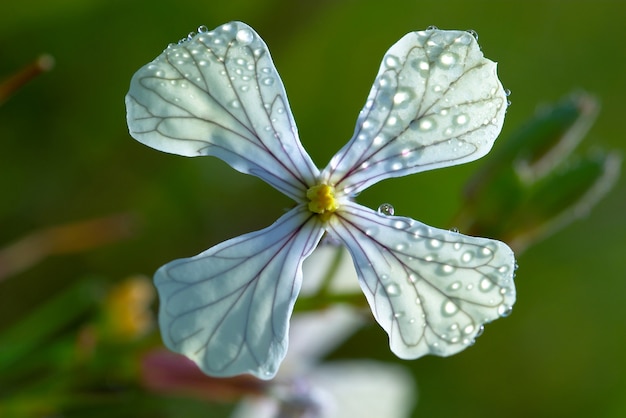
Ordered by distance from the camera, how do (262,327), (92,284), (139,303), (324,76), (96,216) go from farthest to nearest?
(324,76), (96,216), (139,303), (92,284), (262,327)

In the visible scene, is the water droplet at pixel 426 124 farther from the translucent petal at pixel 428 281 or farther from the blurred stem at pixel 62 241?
the blurred stem at pixel 62 241

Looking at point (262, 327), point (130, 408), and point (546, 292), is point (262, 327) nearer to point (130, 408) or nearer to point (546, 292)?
point (130, 408)

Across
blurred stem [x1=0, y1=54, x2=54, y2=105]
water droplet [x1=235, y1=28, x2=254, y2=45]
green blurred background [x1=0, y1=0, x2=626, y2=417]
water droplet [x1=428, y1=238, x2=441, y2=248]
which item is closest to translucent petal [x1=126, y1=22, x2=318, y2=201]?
water droplet [x1=235, y1=28, x2=254, y2=45]

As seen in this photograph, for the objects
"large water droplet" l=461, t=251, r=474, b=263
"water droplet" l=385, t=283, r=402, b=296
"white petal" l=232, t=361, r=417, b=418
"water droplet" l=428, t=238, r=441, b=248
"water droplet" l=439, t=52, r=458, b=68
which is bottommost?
"white petal" l=232, t=361, r=417, b=418

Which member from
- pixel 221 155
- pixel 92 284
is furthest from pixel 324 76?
pixel 221 155

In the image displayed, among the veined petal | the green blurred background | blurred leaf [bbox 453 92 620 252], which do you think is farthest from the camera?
the green blurred background

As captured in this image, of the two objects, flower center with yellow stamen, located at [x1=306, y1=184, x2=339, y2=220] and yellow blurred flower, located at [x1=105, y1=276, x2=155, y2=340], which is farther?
yellow blurred flower, located at [x1=105, y1=276, x2=155, y2=340]

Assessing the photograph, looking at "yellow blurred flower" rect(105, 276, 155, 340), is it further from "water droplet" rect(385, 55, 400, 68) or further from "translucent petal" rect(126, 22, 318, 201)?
"water droplet" rect(385, 55, 400, 68)

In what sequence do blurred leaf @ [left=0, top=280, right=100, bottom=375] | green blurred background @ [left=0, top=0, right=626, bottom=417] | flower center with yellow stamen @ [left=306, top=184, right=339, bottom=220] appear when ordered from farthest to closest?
green blurred background @ [left=0, top=0, right=626, bottom=417] < blurred leaf @ [left=0, top=280, right=100, bottom=375] < flower center with yellow stamen @ [left=306, top=184, right=339, bottom=220]
